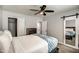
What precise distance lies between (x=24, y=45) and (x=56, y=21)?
64 centimetres

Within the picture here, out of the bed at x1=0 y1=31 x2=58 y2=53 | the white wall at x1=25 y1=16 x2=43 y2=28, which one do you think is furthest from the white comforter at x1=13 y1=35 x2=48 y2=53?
the white wall at x1=25 y1=16 x2=43 y2=28

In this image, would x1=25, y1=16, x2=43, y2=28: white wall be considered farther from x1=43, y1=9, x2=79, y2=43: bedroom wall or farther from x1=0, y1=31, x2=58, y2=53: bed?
Answer: x1=0, y1=31, x2=58, y2=53: bed

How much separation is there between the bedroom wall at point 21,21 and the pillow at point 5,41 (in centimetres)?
9

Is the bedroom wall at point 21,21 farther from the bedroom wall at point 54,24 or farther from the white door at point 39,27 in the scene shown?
the bedroom wall at point 54,24

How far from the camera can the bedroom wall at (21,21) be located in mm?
794

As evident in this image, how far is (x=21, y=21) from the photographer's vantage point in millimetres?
929

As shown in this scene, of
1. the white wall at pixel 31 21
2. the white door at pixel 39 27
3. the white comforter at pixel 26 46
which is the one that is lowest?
the white comforter at pixel 26 46

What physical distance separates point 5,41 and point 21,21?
341mm

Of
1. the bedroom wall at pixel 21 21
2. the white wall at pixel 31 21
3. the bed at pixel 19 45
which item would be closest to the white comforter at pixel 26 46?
the bed at pixel 19 45

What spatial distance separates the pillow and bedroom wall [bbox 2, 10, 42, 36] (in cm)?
9
